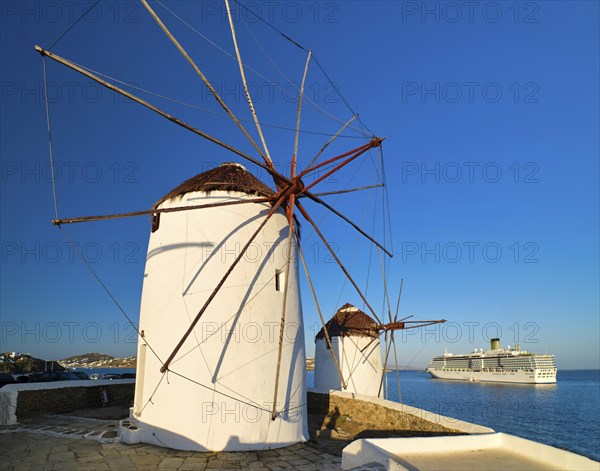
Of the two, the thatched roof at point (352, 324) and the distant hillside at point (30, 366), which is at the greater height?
the thatched roof at point (352, 324)

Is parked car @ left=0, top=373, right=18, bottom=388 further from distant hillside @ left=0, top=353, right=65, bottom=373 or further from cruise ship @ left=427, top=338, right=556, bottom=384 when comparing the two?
cruise ship @ left=427, top=338, right=556, bottom=384

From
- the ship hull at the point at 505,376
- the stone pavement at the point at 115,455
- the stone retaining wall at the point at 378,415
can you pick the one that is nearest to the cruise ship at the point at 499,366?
the ship hull at the point at 505,376

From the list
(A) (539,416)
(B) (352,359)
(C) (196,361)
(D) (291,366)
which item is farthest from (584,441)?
(C) (196,361)

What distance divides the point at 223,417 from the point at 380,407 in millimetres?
4576

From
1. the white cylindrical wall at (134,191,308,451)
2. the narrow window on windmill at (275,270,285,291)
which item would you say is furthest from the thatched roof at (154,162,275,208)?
the narrow window on windmill at (275,270,285,291)

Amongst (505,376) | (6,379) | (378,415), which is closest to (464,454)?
(378,415)

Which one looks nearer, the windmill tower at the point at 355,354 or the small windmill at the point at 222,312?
the small windmill at the point at 222,312

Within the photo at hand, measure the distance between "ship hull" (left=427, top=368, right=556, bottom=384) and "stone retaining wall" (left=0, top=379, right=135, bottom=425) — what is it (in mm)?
73479

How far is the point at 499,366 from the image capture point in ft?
245

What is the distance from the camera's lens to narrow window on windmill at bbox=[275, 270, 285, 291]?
909cm

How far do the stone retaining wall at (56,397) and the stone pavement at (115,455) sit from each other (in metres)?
1.34

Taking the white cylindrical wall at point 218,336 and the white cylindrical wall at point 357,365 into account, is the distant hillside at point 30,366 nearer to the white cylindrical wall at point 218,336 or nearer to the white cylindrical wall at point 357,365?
the white cylindrical wall at point 357,365

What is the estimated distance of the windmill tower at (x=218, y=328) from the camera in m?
7.84

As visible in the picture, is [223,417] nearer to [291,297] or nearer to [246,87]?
[291,297]
